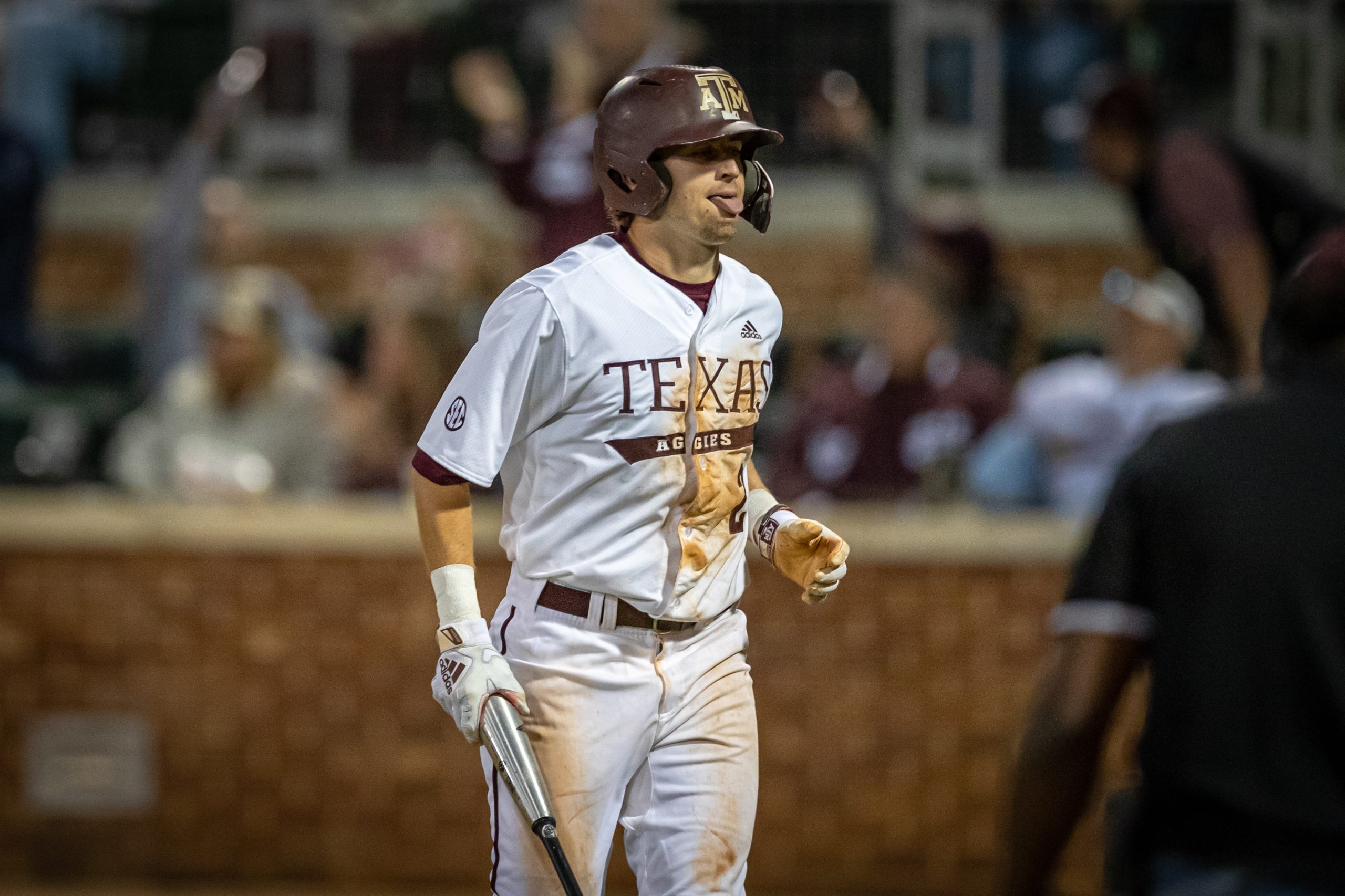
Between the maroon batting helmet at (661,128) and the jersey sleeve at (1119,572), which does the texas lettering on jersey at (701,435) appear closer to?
the maroon batting helmet at (661,128)

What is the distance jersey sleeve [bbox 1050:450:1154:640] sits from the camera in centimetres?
186

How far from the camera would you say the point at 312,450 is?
4.99 m

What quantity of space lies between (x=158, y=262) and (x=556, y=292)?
433 centimetres

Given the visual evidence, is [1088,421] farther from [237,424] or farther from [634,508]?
[634,508]

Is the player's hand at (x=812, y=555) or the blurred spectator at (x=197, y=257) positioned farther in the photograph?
the blurred spectator at (x=197, y=257)

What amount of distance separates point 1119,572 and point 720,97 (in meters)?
0.72

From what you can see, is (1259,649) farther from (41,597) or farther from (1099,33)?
(1099,33)

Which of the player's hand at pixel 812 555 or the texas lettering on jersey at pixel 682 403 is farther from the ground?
the texas lettering on jersey at pixel 682 403

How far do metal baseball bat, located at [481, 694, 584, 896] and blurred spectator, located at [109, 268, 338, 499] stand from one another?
3.18m

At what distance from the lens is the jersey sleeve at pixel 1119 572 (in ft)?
6.12

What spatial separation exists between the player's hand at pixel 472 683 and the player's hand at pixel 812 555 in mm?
374

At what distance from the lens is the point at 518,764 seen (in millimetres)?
1921

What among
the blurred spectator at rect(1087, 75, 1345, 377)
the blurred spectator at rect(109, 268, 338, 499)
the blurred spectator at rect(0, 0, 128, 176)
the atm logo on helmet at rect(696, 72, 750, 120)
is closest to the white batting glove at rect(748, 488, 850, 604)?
the atm logo on helmet at rect(696, 72, 750, 120)

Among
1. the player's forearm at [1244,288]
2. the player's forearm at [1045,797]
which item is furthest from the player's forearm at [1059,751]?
the player's forearm at [1244,288]
